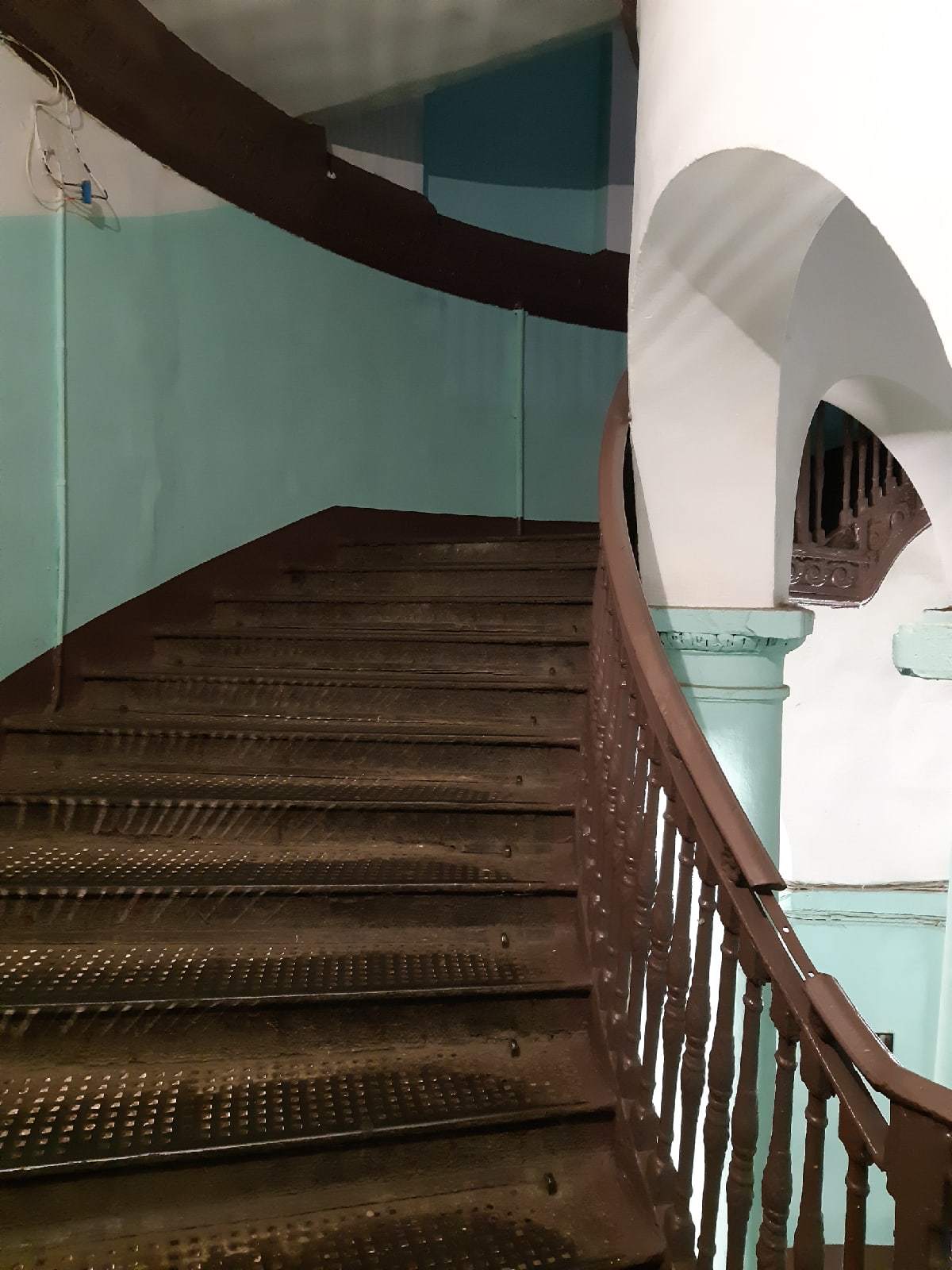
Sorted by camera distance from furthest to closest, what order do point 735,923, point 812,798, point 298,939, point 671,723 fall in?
point 812,798
point 298,939
point 671,723
point 735,923

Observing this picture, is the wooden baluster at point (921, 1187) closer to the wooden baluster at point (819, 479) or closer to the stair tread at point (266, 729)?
the stair tread at point (266, 729)

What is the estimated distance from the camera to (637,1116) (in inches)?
71.2

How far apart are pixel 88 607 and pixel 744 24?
2.48 metres

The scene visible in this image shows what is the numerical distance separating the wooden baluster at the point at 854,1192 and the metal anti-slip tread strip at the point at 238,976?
2.76ft

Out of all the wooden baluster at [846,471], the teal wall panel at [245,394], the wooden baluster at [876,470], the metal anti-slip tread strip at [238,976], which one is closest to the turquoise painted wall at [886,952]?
the wooden baluster at [846,471]

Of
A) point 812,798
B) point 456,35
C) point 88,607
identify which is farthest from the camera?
point 812,798

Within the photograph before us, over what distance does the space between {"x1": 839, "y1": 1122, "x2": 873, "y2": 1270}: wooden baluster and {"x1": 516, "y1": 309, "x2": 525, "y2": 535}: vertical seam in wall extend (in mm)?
3964

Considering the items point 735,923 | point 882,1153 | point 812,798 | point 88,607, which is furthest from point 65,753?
point 812,798

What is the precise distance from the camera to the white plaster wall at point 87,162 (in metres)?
2.81

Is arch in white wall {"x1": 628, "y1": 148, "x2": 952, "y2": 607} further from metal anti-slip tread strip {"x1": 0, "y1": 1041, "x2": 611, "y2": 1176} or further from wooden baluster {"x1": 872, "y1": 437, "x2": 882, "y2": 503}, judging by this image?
metal anti-slip tread strip {"x1": 0, "y1": 1041, "x2": 611, "y2": 1176}

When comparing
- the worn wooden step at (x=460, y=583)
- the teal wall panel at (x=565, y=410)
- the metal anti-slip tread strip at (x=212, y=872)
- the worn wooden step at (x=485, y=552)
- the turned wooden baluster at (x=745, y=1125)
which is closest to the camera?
the turned wooden baluster at (x=745, y=1125)

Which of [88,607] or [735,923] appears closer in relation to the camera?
[735,923]

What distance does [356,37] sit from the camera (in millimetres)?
3525

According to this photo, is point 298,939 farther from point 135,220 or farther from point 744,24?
point 135,220
